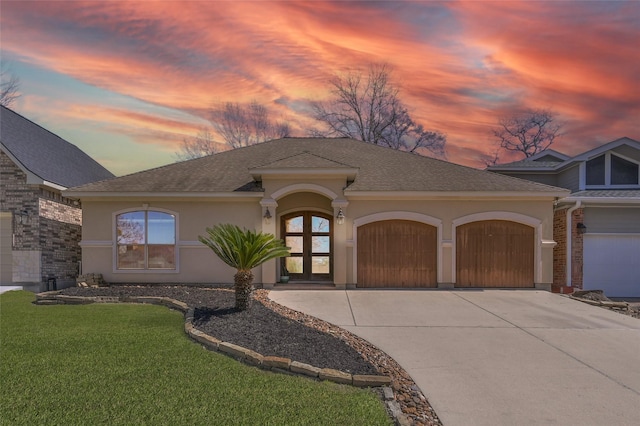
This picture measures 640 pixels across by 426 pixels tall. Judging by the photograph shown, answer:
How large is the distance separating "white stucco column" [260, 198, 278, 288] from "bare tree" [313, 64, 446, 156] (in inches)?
651

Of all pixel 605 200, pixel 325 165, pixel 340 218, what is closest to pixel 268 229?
pixel 340 218

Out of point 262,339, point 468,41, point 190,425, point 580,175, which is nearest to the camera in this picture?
point 190,425

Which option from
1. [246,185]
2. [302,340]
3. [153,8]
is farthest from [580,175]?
[153,8]

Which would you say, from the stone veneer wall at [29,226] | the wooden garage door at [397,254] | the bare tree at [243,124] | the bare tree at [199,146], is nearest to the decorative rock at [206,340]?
the wooden garage door at [397,254]

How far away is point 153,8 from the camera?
9.39 metres

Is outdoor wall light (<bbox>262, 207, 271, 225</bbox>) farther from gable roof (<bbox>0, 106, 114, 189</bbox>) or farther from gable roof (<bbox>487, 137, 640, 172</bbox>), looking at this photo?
gable roof (<bbox>487, 137, 640, 172</bbox>)

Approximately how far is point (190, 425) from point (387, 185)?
9351mm

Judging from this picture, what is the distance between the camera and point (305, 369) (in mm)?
4531

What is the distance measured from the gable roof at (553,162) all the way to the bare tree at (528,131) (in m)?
13.4

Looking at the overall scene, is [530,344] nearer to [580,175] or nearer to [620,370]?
[620,370]

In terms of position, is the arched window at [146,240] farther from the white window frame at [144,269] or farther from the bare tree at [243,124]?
the bare tree at [243,124]

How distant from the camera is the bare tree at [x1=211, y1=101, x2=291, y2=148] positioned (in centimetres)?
2825

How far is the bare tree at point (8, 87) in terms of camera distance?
25312 mm

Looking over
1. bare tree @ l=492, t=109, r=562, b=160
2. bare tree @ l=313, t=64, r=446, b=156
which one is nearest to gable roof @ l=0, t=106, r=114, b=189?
bare tree @ l=313, t=64, r=446, b=156
